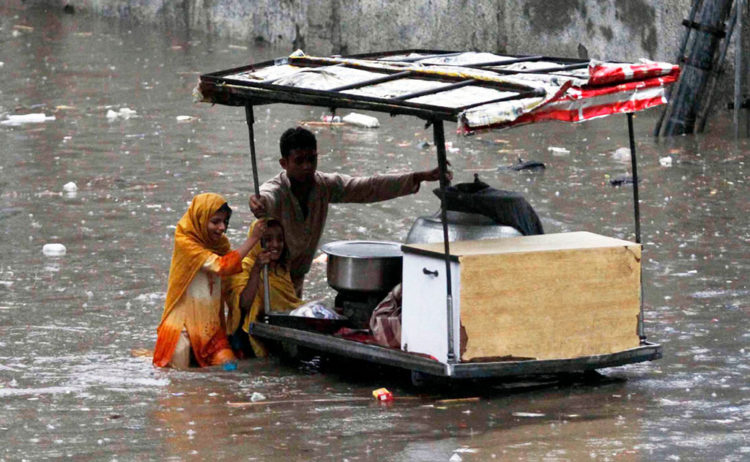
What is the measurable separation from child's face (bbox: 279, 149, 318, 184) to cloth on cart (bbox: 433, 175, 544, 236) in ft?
2.44

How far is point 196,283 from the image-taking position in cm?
639

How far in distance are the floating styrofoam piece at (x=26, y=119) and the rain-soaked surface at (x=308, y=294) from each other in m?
0.11

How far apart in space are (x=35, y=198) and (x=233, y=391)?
5.10m

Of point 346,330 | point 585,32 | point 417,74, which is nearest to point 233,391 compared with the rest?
point 346,330

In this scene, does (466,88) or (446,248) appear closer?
(446,248)

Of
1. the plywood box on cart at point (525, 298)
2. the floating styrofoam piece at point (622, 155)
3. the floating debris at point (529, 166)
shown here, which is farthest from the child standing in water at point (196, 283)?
the floating styrofoam piece at point (622, 155)

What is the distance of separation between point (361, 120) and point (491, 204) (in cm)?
796

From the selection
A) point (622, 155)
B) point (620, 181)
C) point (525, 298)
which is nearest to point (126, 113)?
point (622, 155)

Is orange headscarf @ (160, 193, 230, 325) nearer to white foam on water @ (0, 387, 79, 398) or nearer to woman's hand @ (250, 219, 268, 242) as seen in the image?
woman's hand @ (250, 219, 268, 242)

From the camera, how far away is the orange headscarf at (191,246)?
630 centimetres

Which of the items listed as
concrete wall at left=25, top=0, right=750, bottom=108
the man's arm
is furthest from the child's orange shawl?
concrete wall at left=25, top=0, right=750, bottom=108

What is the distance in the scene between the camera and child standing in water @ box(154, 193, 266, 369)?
20.7 feet

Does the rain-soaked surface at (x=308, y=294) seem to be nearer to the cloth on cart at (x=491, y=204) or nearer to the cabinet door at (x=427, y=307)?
the cabinet door at (x=427, y=307)

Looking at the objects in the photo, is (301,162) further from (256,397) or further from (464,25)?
(464,25)
